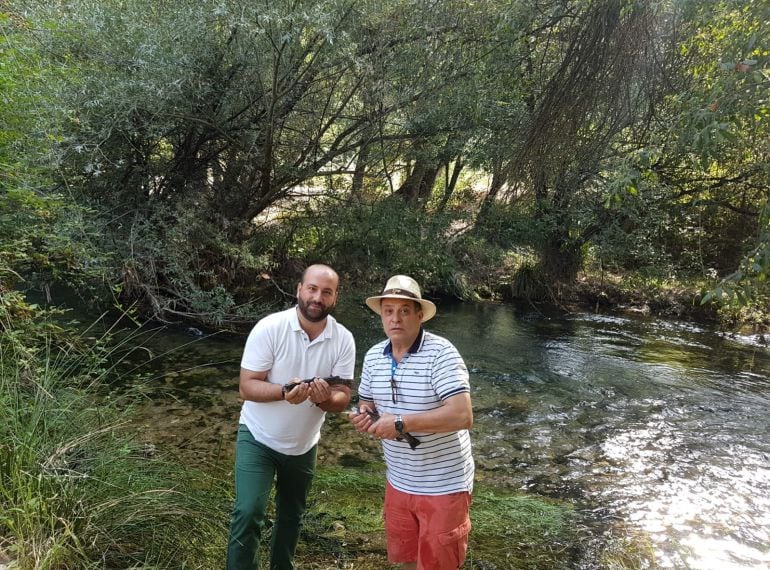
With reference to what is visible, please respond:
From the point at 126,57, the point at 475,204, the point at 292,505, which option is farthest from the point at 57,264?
the point at 475,204

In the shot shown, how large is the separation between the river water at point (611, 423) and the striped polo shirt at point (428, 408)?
1.85 metres

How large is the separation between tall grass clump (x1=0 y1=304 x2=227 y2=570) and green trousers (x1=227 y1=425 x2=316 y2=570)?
279mm

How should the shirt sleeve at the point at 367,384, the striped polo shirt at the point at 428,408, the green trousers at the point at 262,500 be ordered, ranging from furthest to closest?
the shirt sleeve at the point at 367,384 → the green trousers at the point at 262,500 → the striped polo shirt at the point at 428,408

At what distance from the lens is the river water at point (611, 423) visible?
449 cm

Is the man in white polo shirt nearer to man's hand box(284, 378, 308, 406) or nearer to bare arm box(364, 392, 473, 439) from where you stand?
man's hand box(284, 378, 308, 406)

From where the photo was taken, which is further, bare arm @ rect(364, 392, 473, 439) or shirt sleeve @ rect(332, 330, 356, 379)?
shirt sleeve @ rect(332, 330, 356, 379)

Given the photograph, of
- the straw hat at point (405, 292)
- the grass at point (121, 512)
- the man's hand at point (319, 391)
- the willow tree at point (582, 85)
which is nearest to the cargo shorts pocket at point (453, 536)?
the man's hand at point (319, 391)

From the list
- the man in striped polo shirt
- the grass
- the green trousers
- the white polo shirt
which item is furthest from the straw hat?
the grass

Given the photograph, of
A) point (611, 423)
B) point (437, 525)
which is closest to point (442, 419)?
point (437, 525)

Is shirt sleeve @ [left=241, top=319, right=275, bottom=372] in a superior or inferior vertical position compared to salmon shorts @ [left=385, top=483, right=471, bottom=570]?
superior

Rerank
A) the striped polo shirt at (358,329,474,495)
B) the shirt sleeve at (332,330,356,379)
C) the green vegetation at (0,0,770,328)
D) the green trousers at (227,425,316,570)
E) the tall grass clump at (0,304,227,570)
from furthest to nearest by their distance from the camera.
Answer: the green vegetation at (0,0,770,328)
the shirt sleeve at (332,330,356,379)
the green trousers at (227,425,316,570)
the striped polo shirt at (358,329,474,495)
the tall grass clump at (0,304,227,570)

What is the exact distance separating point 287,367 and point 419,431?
816 millimetres

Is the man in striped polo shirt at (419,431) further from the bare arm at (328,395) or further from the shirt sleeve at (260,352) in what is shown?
the shirt sleeve at (260,352)

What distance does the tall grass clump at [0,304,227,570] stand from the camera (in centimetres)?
217
